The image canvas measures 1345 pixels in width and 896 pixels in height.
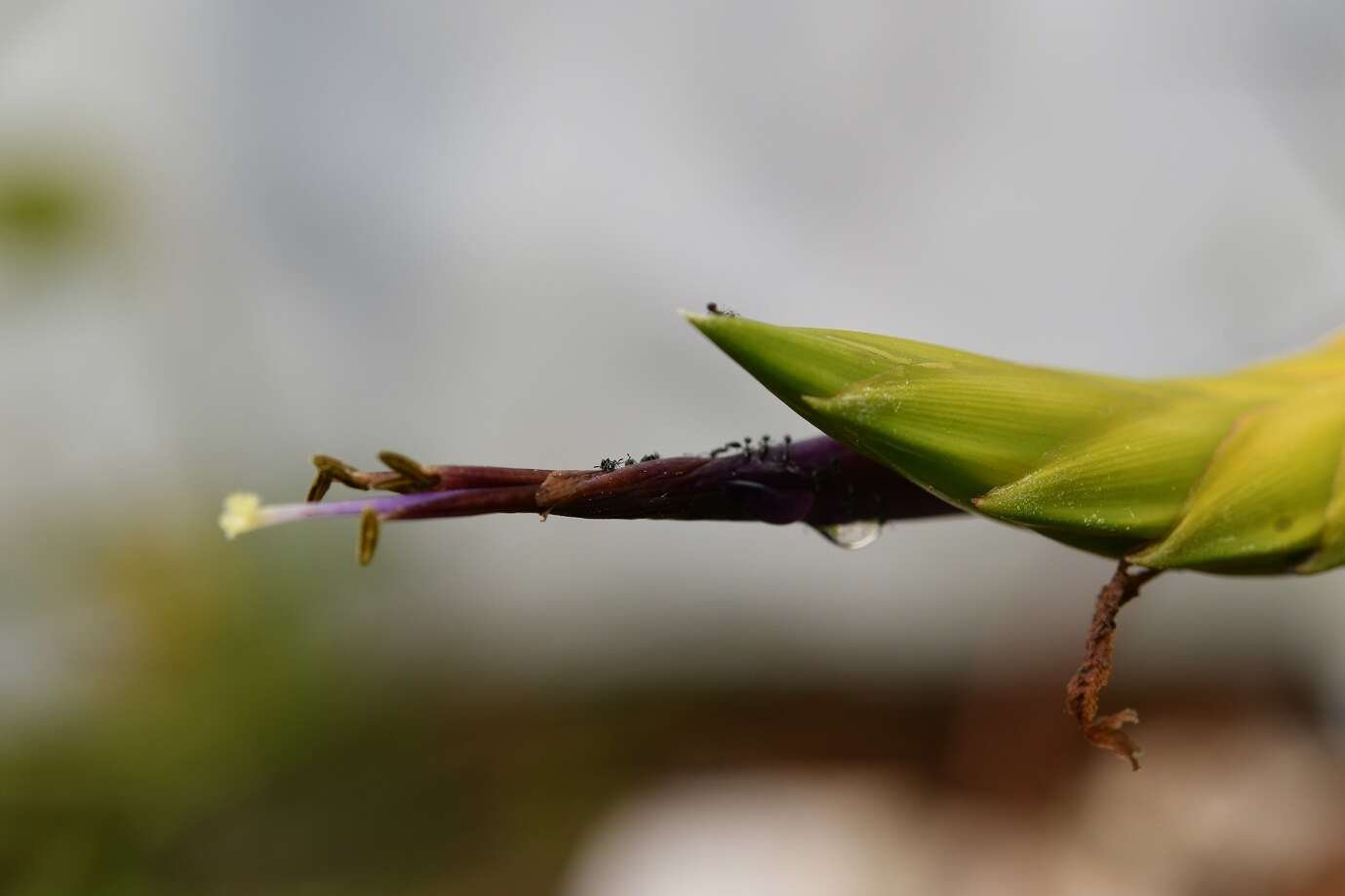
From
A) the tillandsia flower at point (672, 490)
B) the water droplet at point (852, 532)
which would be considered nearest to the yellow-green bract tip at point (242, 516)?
the tillandsia flower at point (672, 490)

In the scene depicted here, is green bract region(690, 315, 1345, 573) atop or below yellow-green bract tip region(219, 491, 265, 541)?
atop

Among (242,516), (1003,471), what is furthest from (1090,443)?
(242,516)

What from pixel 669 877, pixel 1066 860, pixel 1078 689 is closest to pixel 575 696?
pixel 669 877

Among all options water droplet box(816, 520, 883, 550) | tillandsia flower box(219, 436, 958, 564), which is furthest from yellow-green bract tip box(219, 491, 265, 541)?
water droplet box(816, 520, 883, 550)

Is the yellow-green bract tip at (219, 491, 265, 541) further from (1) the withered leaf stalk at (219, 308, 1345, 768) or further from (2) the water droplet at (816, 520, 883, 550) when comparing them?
(2) the water droplet at (816, 520, 883, 550)

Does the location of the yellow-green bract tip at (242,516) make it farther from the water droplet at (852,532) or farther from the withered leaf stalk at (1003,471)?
the water droplet at (852,532)

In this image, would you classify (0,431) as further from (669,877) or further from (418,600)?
(669,877)

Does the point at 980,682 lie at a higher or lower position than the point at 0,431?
lower
